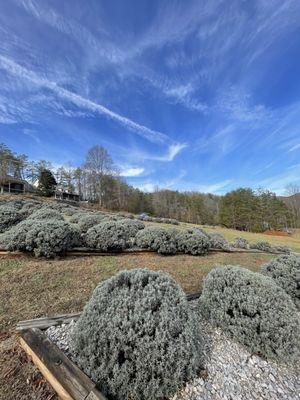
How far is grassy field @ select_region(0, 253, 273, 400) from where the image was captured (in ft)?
5.62

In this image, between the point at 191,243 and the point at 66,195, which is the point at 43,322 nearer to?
the point at 191,243

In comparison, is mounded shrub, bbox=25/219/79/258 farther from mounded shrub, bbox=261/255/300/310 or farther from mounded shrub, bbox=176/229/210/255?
mounded shrub, bbox=261/255/300/310

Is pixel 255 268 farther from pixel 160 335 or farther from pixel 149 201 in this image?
pixel 149 201

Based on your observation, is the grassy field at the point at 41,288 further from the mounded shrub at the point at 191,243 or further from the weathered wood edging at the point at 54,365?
the mounded shrub at the point at 191,243

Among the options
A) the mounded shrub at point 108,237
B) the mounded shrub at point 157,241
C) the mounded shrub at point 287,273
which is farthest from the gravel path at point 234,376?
the mounded shrub at point 157,241

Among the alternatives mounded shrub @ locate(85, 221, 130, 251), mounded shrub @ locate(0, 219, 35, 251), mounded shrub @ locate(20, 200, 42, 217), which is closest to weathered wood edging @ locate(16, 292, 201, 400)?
mounded shrub @ locate(0, 219, 35, 251)

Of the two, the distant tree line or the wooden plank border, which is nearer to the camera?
the wooden plank border

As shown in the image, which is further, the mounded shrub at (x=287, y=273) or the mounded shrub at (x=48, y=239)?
the mounded shrub at (x=48, y=239)

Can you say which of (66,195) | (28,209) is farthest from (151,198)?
(28,209)

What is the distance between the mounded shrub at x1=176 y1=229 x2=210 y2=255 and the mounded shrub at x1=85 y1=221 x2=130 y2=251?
1.80 meters

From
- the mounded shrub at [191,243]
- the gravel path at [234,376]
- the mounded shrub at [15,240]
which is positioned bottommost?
the gravel path at [234,376]

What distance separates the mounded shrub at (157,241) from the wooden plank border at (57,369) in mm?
4406

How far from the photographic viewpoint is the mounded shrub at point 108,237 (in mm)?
5699

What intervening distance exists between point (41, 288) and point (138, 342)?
2438 mm
